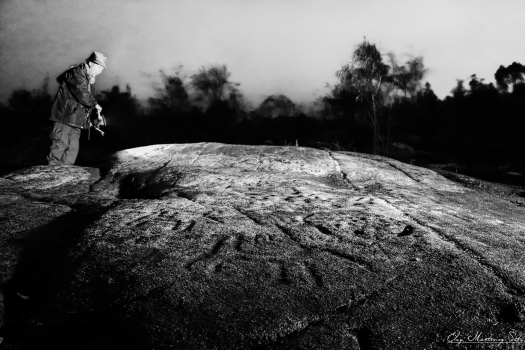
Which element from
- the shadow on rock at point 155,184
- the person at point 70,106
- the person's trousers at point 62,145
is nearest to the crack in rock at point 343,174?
the shadow on rock at point 155,184

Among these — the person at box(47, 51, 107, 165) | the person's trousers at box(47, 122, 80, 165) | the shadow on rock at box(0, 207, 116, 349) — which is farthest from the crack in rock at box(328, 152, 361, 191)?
the person's trousers at box(47, 122, 80, 165)

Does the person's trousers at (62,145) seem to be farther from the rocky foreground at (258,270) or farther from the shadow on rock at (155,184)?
the rocky foreground at (258,270)

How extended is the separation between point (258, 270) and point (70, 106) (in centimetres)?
454

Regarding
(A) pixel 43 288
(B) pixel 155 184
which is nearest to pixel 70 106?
(B) pixel 155 184

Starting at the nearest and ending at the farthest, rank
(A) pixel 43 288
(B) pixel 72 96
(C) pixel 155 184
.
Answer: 1. (A) pixel 43 288
2. (C) pixel 155 184
3. (B) pixel 72 96

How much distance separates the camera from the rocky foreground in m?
1.51

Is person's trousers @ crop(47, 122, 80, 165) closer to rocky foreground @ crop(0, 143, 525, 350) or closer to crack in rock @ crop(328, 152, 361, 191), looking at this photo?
rocky foreground @ crop(0, 143, 525, 350)

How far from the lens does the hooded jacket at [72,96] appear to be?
512cm

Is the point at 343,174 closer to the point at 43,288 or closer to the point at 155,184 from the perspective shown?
the point at 155,184

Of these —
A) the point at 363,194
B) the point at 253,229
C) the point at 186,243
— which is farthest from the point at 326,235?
the point at 363,194

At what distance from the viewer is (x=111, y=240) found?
2299 mm

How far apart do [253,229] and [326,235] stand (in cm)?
52

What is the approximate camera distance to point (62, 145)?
521 centimetres

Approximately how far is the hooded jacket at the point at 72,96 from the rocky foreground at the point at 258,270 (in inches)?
70.9
